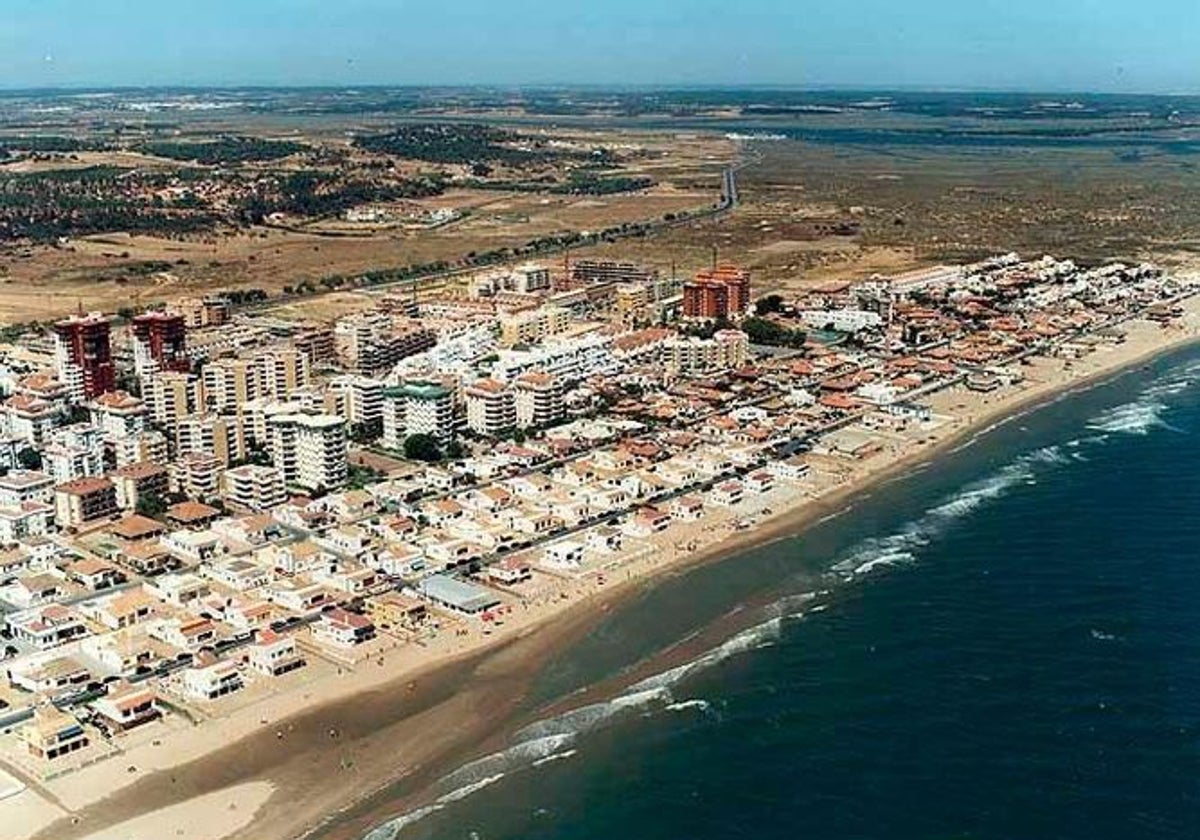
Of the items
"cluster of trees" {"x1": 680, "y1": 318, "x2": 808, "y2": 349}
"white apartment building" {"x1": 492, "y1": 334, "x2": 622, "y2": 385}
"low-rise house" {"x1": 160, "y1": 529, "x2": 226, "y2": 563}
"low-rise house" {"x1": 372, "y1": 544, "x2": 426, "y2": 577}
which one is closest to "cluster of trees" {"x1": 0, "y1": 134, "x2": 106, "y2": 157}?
"cluster of trees" {"x1": 680, "y1": 318, "x2": 808, "y2": 349}

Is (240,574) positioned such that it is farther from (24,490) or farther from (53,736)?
(24,490)

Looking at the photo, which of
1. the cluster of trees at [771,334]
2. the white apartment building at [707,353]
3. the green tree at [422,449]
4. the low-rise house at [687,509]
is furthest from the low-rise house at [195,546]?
the cluster of trees at [771,334]

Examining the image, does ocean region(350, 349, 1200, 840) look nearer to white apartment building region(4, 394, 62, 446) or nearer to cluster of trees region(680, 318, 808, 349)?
cluster of trees region(680, 318, 808, 349)

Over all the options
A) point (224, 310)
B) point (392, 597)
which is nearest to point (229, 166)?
point (224, 310)

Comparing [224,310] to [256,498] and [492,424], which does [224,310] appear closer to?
[492,424]

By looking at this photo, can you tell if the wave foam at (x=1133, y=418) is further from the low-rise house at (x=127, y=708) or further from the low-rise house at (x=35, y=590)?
the low-rise house at (x=35, y=590)

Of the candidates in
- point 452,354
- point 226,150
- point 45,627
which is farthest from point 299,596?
point 226,150
